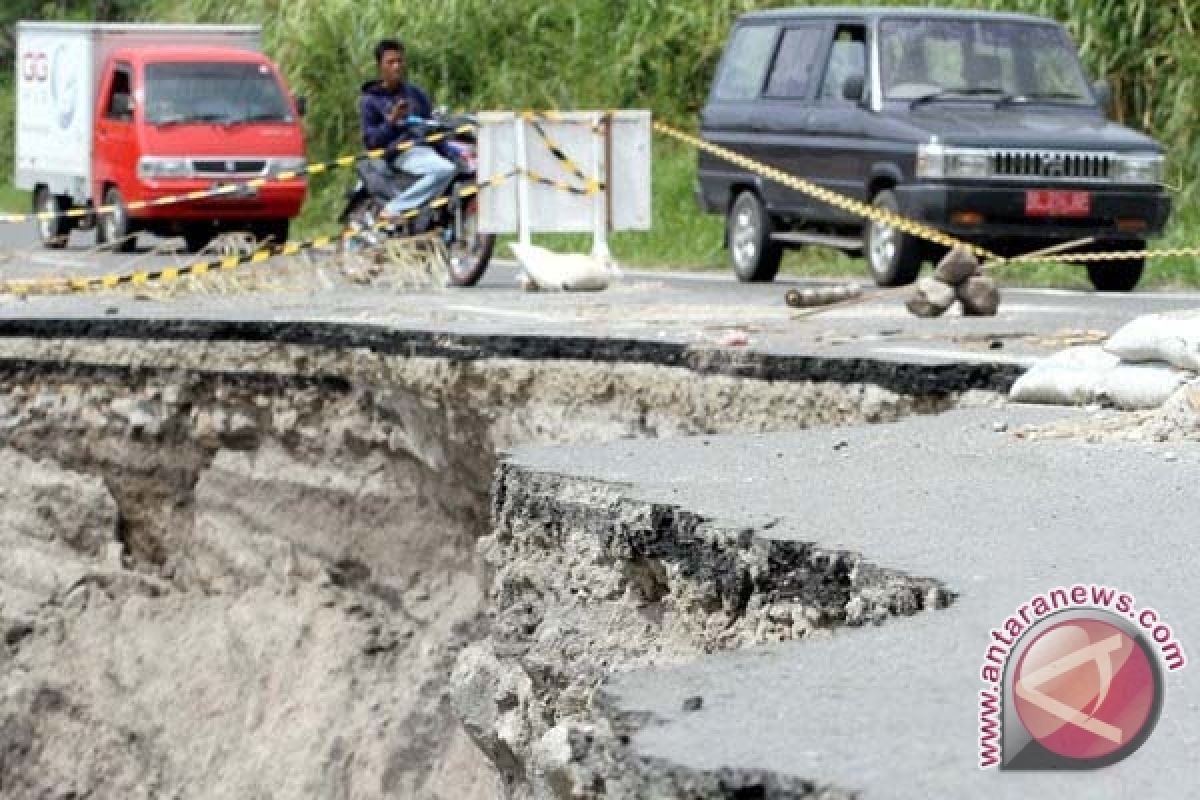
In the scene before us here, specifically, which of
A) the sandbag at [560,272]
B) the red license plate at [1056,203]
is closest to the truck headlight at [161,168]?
the sandbag at [560,272]

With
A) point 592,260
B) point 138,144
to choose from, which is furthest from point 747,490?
point 138,144

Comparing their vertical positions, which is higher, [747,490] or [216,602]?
[747,490]

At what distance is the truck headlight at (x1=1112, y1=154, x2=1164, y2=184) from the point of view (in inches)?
669

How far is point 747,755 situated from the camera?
4352 mm

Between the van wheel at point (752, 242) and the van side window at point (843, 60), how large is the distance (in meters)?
0.93

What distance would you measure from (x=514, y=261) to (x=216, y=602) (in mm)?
9718

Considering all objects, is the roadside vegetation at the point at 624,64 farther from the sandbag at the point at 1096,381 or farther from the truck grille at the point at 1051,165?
the sandbag at the point at 1096,381

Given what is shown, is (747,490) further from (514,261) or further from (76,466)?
(514,261)

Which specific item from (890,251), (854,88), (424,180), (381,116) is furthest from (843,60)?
(381,116)

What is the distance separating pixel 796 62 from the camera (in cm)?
1884

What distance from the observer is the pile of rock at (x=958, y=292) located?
44.9 feet

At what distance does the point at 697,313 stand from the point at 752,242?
14.5 ft

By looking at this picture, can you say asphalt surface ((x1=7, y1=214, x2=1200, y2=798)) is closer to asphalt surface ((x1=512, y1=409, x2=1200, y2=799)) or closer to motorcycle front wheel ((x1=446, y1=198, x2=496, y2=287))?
asphalt surface ((x1=512, y1=409, x2=1200, y2=799))

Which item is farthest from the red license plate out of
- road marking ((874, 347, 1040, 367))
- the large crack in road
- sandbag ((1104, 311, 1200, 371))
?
sandbag ((1104, 311, 1200, 371))
